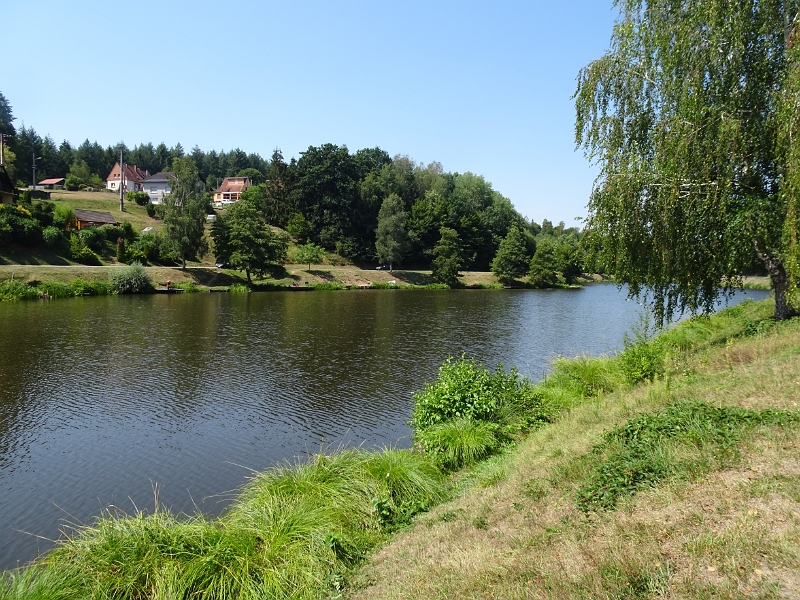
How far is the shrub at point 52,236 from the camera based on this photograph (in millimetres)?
58719

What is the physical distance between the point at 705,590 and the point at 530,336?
28.6 metres

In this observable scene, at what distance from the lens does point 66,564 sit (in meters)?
6.91

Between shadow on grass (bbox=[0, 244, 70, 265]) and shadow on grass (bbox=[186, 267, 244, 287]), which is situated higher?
shadow on grass (bbox=[0, 244, 70, 265])

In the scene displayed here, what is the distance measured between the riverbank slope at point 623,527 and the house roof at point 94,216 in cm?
7595

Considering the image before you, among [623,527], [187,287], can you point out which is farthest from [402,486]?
[187,287]

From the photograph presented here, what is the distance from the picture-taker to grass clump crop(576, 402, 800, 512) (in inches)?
249

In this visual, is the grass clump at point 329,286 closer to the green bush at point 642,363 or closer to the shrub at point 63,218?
the shrub at point 63,218

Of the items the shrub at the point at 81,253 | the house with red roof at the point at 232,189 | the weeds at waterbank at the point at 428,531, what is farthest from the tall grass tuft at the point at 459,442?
the house with red roof at the point at 232,189

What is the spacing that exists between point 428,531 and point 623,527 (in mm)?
2773

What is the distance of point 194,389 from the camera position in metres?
19.8

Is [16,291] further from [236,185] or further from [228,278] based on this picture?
[236,185]

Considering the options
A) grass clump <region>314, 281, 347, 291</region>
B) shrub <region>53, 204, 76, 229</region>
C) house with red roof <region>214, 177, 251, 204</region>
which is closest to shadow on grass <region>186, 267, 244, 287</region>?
grass clump <region>314, 281, 347, 291</region>

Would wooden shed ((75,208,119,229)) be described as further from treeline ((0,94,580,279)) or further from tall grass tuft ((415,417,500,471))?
tall grass tuft ((415,417,500,471))

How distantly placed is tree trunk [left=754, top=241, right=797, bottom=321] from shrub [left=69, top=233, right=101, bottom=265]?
215 feet
